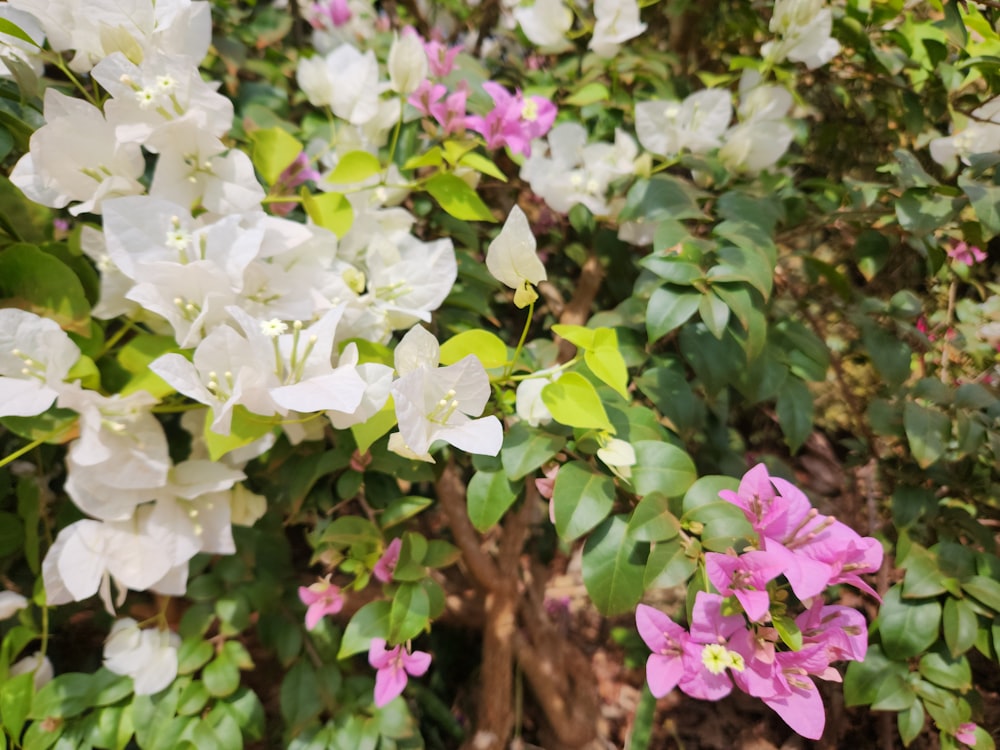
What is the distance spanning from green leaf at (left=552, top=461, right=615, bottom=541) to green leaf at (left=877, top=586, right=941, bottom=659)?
38 centimetres

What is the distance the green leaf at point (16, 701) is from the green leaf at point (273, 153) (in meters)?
0.63

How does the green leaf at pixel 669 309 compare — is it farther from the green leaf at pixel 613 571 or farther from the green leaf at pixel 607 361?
the green leaf at pixel 613 571

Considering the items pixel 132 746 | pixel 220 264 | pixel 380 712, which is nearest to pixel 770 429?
pixel 380 712

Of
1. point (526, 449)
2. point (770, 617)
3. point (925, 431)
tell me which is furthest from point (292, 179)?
point (925, 431)

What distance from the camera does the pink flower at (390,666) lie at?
0.61 m

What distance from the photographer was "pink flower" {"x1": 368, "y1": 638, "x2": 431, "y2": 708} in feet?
1.99

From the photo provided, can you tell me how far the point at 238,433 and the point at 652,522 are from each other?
38 cm

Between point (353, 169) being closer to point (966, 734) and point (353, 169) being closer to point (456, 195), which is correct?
point (456, 195)

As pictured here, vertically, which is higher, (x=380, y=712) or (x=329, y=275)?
(x=329, y=275)

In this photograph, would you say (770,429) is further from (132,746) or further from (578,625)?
(132,746)

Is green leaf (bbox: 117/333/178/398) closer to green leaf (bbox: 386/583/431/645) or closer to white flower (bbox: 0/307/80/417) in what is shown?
white flower (bbox: 0/307/80/417)

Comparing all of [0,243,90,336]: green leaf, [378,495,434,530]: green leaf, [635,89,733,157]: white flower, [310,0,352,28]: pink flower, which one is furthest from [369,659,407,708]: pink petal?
[310,0,352,28]: pink flower

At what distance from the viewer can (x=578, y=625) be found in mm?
1222

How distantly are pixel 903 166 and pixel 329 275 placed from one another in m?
0.65
